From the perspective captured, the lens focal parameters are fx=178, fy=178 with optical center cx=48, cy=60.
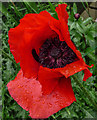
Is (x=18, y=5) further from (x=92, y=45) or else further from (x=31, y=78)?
(x=31, y=78)

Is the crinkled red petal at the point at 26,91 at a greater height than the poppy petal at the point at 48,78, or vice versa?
the poppy petal at the point at 48,78

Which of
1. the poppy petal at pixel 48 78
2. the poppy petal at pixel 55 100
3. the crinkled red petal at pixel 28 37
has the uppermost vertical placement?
the crinkled red petal at pixel 28 37

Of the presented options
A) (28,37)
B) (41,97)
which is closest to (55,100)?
(41,97)

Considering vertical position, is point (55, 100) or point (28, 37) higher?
point (28, 37)

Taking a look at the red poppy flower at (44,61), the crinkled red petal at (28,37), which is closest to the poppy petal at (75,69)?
the red poppy flower at (44,61)

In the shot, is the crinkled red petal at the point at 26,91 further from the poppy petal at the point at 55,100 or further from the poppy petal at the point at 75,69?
the poppy petal at the point at 75,69

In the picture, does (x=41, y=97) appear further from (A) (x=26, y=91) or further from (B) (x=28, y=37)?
(B) (x=28, y=37)

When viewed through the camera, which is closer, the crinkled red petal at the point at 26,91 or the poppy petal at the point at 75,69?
the poppy petal at the point at 75,69
